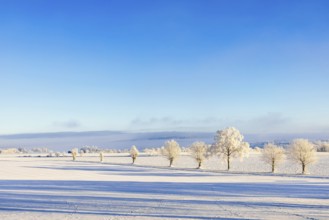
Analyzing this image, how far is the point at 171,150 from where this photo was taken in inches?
3563

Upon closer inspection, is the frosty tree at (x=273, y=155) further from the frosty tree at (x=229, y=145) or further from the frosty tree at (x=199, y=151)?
the frosty tree at (x=199, y=151)

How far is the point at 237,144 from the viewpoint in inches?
3024

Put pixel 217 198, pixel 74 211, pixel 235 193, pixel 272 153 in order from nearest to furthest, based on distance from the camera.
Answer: pixel 74 211 → pixel 217 198 → pixel 235 193 → pixel 272 153

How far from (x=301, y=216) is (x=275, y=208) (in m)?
2.74

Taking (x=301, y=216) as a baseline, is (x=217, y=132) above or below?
above

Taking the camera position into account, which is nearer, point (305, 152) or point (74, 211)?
point (74, 211)

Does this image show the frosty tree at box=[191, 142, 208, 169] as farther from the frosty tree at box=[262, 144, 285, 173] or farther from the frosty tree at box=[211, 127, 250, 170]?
the frosty tree at box=[262, 144, 285, 173]

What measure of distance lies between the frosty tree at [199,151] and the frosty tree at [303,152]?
1923 cm

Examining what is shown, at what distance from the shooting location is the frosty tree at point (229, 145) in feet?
251

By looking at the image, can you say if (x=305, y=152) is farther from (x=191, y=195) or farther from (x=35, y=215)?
(x=35, y=215)

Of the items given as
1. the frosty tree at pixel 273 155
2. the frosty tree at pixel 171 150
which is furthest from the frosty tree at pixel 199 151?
the frosty tree at pixel 273 155

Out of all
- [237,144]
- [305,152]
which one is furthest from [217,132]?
[305,152]

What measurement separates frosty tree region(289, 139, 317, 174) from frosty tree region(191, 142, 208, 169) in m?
19.2

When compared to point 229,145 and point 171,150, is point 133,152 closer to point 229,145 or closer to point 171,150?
point 171,150
